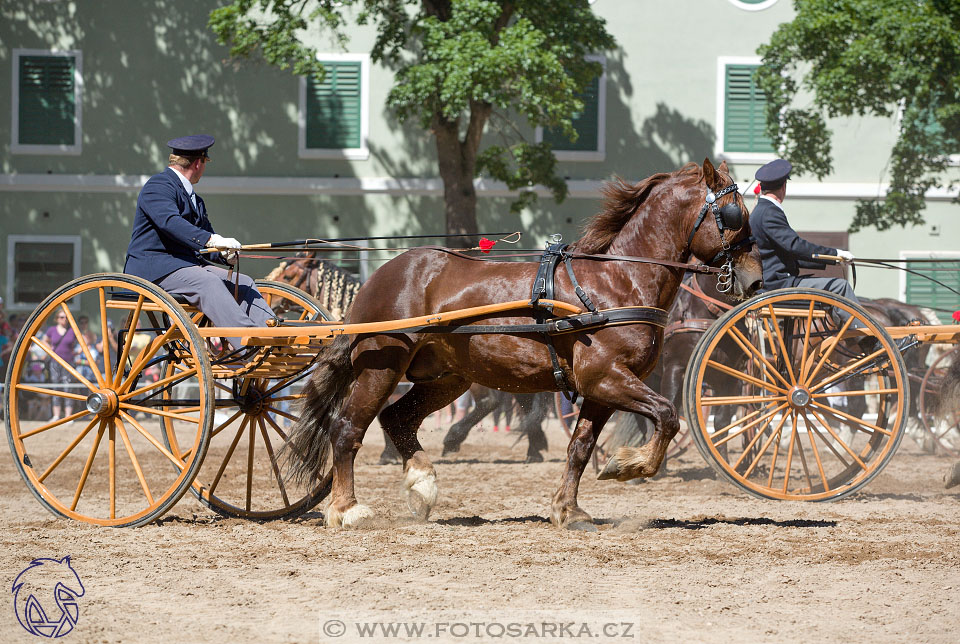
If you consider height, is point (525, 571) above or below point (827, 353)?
below

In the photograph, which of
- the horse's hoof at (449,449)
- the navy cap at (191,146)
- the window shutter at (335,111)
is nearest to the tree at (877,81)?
the window shutter at (335,111)

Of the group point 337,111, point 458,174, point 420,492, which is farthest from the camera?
point 337,111

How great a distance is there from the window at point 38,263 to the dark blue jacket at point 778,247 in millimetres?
14700

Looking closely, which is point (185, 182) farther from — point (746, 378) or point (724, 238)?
point (746, 378)

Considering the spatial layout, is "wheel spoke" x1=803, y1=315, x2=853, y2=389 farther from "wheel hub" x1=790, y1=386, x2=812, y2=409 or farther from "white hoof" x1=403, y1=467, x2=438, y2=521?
"white hoof" x1=403, y1=467, x2=438, y2=521

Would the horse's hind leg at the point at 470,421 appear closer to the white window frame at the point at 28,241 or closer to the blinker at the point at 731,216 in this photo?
the blinker at the point at 731,216

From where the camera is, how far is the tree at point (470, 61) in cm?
1477

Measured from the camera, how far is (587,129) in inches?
768

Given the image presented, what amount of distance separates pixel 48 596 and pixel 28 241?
16.1 m

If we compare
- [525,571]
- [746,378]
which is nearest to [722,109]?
[746,378]

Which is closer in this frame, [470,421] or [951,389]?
[951,389]

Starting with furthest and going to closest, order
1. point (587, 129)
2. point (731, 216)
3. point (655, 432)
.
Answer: point (587, 129) < point (731, 216) < point (655, 432)

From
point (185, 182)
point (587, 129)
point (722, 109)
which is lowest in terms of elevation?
point (185, 182)

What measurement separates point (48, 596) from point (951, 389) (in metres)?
7.61
